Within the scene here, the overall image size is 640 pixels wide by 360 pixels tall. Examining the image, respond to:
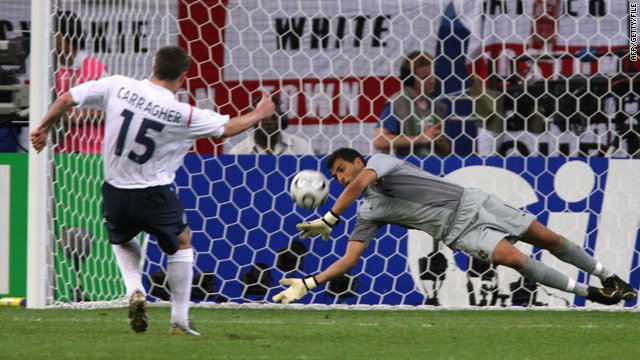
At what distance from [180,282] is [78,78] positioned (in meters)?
2.56

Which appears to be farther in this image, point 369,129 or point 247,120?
point 369,129

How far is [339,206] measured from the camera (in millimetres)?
7066

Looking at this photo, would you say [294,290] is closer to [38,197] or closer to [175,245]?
[175,245]

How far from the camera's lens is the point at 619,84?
8.27 m

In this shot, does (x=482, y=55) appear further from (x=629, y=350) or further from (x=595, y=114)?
(x=629, y=350)

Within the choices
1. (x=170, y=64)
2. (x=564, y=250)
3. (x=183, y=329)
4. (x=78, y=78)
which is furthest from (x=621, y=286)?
(x=78, y=78)

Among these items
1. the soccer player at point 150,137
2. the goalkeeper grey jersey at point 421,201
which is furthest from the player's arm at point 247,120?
the goalkeeper grey jersey at point 421,201

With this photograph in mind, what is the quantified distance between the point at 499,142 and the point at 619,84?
874 mm

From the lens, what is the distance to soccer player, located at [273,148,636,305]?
7.16 meters

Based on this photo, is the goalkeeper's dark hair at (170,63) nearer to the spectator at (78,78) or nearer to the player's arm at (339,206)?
the player's arm at (339,206)

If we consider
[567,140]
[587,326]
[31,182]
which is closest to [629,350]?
[587,326]

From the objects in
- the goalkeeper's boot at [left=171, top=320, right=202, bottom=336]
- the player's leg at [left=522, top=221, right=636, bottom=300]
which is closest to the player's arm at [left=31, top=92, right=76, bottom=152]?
the goalkeeper's boot at [left=171, top=320, right=202, bottom=336]

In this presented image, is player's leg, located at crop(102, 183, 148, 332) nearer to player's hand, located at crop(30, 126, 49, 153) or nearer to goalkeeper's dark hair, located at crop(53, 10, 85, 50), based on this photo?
player's hand, located at crop(30, 126, 49, 153)

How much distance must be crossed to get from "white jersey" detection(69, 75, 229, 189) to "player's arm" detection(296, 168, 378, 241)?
45.6 inches
